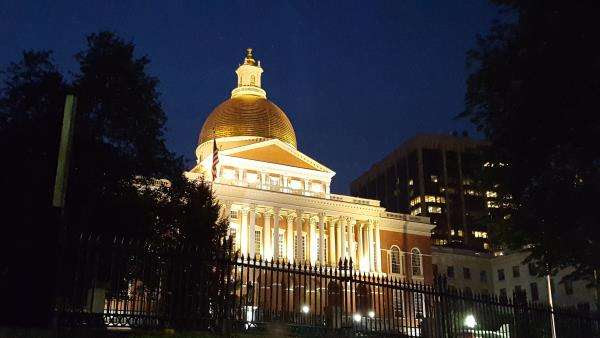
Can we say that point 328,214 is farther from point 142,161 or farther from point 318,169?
point 142,161

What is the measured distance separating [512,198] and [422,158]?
11176 centimetres

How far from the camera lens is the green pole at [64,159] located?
12000mm

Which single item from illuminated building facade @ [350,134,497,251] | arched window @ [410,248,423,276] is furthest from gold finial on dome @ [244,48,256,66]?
illuminated building facade @ [350,134,497,251]

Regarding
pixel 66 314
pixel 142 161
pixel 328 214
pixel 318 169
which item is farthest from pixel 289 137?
pixel 66 314

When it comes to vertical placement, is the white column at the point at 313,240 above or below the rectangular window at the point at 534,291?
above

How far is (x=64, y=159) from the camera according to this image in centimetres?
1215

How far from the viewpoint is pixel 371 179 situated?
153250 millimetres

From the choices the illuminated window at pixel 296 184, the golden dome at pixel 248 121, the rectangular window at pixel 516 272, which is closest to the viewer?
the illuminated window at pixel 296 184

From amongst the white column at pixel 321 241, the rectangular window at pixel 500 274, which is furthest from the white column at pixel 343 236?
the rectangular window at pixel 500 274

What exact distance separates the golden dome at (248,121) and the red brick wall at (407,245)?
55.6 ft

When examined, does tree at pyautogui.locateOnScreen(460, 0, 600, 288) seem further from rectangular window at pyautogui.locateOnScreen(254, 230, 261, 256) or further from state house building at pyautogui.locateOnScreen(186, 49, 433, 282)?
rectangular window at pyautogui.locateOnScreen(254, 230, 261, 256)

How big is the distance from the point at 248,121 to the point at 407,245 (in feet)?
81.3

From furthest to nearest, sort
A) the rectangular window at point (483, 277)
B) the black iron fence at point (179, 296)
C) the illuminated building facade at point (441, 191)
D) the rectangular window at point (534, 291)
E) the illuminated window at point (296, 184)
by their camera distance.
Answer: the illuminated building facade at point (441, 191) < the rectangular window at point (483, 277) < the rectangular window at point (534, 291) < the illuminated window at point (296, 184) < the black iron fence at point (179, 296)

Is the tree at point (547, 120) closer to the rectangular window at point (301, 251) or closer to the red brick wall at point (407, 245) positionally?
the rectangular window at point (301, 251)
